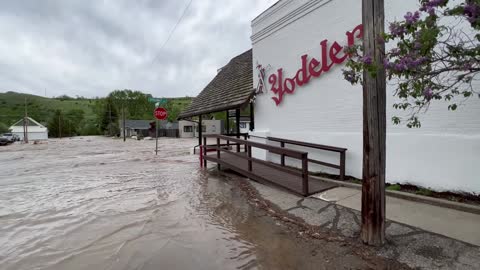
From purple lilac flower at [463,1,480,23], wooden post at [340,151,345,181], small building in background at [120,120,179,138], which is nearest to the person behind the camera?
purple lilac flower at [463,1,480,23]

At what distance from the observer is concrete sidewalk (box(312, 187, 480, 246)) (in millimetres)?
3276

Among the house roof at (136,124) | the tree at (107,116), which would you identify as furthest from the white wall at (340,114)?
the tree at (107,116)

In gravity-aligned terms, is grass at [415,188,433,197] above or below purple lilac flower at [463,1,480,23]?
below

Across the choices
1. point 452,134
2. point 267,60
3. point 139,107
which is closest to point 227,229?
point 452,134

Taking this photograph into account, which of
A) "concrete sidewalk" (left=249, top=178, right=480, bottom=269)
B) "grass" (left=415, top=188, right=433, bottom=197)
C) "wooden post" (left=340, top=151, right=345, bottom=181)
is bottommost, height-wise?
"concrete sidewalk" (left=249, top=178, right=480, bottom=269)

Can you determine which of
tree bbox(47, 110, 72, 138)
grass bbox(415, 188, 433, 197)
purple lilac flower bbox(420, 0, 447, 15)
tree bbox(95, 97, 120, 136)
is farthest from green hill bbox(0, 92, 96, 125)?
purple lilac flower bbox(420, 0, 447, 15)

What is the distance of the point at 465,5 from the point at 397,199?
3.64 m

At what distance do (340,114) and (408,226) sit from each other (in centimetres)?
352

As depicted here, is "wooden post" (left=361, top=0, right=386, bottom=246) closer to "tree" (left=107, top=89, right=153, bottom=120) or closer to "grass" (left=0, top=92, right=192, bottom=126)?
"tree" (left=107, top=89, right=153, bottom=120)

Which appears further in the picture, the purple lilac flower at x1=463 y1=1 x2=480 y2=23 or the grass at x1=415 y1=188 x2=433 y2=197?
the grass at x1=415 y1=188 x2=433 y2=197

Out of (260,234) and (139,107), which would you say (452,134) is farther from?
(139,107)

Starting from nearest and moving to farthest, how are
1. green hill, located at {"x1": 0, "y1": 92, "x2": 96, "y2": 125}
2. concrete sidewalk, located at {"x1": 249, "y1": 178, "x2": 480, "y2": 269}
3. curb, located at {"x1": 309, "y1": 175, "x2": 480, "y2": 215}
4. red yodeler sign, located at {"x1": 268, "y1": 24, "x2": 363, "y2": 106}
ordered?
concrete sidewalk, located at {"x1": 249, "y1": 178, "x2": 480, "y2": 269} → curb, located at {"x1": 309, "y1": 175, "x2": 480, "y2": 215} → red yodeler sign, located at {"x1": 268, "y1": 24, "x2": 363, "y2": 106} → green hill, located at {"x1": 0, "y1": 92, "x2": 96, "y2": 125}

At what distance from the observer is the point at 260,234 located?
156 inches

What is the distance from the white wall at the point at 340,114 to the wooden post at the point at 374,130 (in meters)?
2.50
